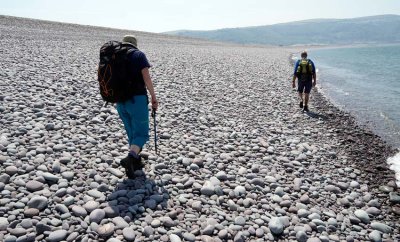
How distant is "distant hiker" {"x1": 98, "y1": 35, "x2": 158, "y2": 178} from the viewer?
16.4ft

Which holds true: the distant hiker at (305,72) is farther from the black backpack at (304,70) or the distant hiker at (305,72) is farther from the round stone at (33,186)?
the round stone at (33,186)

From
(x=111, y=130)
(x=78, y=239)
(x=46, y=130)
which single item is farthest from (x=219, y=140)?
(x=78, y=239)

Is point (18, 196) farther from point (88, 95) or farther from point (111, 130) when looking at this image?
point (88, 95)

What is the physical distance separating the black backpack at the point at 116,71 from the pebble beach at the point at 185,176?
144cm

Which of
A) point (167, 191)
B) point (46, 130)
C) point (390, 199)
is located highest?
point (46, 130)

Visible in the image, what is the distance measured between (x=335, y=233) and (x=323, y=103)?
1181cm

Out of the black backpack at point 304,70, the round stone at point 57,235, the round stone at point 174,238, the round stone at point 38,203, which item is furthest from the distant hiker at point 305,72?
the round stone at point 57,235

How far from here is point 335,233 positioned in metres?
4.78

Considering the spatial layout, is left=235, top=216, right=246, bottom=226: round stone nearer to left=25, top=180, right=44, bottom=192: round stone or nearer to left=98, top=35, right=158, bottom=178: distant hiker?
left=98, top=35, right=158, bottom=178: distant hiker

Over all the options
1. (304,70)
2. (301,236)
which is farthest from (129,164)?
(304,70)

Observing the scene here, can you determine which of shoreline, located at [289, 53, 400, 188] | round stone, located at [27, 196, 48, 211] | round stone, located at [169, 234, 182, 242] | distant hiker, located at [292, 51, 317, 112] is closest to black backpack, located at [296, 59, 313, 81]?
distant hiker, located at [292, 51, 317, 112]

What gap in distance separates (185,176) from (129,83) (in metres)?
1.97

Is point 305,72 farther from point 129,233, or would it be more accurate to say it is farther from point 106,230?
point 106,230

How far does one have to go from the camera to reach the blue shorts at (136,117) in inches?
210
